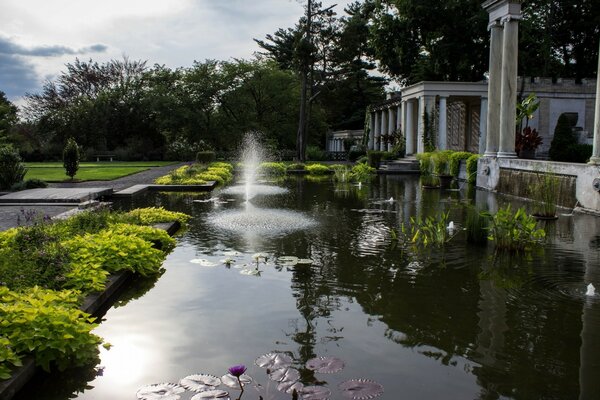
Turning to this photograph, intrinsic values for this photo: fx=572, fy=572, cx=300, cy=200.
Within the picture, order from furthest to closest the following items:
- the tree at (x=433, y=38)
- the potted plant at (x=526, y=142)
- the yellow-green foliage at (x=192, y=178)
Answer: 1. the tree at (x=433, y=38)
2. the potted plant at (x=526, y=142)
3. the yellow-green foliage at (x=192, y=178)

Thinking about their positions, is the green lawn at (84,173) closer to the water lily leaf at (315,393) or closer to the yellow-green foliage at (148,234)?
the yellow-green foliage at (148,234)

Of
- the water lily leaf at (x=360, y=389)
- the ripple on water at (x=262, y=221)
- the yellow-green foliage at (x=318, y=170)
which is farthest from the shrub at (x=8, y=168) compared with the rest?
the water lily leaf at (x=360, y=389)

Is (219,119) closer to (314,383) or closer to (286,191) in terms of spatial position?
(286,191)

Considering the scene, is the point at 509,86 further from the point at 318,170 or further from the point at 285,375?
the point at 285,375

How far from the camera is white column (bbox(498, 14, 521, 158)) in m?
18.5

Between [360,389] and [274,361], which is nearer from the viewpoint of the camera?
[360,389]

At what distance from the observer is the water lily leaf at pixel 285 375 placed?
3.96 m

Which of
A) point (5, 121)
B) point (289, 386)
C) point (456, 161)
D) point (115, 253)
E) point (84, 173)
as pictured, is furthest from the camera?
point (5, 121)

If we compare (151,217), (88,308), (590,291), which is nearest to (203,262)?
(88,308)

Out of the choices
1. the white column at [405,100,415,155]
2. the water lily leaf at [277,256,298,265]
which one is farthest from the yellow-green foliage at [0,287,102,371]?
the white column at [405,100,415,155]

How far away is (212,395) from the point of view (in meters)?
3.74

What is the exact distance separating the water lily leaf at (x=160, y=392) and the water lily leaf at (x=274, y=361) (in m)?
0.65

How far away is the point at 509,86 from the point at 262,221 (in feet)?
36.0

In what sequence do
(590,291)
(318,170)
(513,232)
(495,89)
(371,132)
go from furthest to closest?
(371,132)
(318,170)
(495,89)
(513,232)
(590,291)
